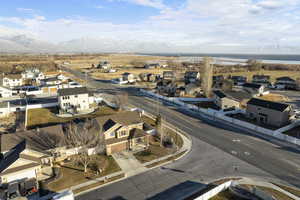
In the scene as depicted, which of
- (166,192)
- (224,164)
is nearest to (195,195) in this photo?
(166,192)

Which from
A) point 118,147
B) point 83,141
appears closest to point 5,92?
point 83,141

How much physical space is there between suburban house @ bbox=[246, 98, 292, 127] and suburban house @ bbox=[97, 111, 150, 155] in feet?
101

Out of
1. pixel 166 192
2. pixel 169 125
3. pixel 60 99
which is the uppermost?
pixel 60 99

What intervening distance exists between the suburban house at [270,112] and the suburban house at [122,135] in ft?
101

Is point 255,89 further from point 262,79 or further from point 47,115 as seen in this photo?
point 47,115

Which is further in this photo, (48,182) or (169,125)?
(169,125)

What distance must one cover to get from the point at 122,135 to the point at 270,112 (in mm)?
36168

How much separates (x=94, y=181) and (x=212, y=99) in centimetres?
5146

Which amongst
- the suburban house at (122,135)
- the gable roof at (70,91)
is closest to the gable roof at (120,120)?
the suburban house at (122,135)

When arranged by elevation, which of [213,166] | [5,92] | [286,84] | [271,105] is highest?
[286,84]

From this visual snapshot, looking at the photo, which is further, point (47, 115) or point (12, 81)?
point (12, 81)

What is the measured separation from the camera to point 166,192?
936 inches

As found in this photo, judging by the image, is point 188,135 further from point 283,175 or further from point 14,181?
point 14,181

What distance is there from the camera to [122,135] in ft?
113
